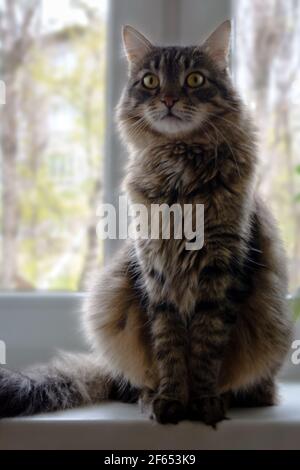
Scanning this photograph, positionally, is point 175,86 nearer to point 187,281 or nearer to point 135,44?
point 135,44

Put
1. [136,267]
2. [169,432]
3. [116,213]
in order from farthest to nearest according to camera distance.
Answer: [116,213], [136,267], [169,432]

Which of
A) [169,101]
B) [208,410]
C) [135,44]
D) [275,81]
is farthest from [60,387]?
[275,81]

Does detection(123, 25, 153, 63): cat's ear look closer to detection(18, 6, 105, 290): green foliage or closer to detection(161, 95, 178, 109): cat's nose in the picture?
detection(161, 95, 178, 109): cat's nose

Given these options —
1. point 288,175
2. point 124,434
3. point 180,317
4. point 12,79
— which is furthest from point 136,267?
point 12,79

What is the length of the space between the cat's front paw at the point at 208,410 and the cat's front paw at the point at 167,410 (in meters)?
0.02

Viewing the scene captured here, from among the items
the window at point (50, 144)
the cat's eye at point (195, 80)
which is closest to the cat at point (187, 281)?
the cat's eye at point (195, 80)

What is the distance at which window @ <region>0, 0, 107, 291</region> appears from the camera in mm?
1706

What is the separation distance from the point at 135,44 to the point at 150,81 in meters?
0.11

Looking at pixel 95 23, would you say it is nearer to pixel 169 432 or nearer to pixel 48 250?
pixel 48 250

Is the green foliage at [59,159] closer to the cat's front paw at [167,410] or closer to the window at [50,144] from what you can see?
the window at [50,144]

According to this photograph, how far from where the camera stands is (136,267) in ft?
4.43

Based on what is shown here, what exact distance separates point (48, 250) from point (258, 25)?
0.79 meters

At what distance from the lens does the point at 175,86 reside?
1.30 meters

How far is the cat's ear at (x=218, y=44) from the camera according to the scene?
135 cm
